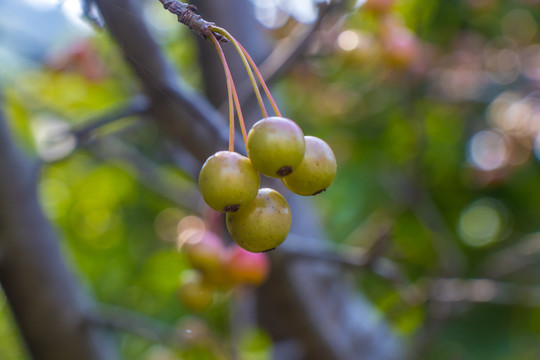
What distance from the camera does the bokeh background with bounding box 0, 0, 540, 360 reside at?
1875mm

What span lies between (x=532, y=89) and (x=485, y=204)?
56 centimetres

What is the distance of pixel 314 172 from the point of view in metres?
0.61

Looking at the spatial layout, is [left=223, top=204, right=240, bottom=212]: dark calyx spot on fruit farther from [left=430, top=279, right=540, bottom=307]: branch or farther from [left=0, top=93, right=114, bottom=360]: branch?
[left=430, top=279, right=540, bottom=307]: branch

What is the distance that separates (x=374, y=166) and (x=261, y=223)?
80.7 inches

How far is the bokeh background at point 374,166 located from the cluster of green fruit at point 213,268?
0.40 m

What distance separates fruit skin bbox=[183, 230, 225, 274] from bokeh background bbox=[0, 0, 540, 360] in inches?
19.7

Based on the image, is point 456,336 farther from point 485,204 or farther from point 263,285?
point 263,285

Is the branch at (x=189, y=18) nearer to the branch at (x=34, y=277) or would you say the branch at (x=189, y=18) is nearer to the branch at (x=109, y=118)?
the branch at (x=109, y=118)

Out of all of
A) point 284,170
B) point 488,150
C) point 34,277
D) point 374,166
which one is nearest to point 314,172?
point 284,170

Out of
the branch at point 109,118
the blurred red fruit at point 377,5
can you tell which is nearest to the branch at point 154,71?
the branch at point 109,118

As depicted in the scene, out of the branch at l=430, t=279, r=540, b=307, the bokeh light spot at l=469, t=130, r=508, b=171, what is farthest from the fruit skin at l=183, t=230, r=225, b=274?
the bokeh light spot at l=469, t=130, r=508, b=171

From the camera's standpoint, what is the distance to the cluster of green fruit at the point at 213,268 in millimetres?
1231

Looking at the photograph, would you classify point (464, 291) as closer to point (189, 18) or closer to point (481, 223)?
point (481, 223)

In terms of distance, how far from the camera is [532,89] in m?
2.16
